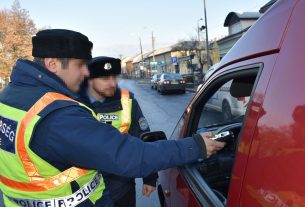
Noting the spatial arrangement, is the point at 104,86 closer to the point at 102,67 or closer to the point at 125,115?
the point at 102,67

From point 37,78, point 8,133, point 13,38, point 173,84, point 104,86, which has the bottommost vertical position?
point 173,84

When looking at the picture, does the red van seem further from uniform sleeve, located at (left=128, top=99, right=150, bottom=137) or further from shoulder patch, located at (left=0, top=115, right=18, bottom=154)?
uniform sleeve, located at (left=128, top=99, right=150, bottom=137)

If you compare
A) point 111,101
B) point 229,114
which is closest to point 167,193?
point 229,114

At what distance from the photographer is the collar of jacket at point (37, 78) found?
1.77 m

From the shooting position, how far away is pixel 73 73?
6.22 ft

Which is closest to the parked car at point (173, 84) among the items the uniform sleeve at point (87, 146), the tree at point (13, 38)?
the tree at point (13, 38)

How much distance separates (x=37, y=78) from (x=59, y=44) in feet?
0.64

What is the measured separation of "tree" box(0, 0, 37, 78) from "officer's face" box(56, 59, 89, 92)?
139 ft

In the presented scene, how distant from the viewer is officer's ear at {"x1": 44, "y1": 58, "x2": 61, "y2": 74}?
1836 mm

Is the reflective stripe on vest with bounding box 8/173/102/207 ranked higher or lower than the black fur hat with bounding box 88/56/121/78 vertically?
lower

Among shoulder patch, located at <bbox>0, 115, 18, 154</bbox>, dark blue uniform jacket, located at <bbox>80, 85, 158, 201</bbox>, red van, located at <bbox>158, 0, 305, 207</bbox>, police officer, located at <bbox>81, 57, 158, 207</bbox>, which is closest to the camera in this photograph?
red van, located at <bbox>158, 0, 305, 207</bbox>

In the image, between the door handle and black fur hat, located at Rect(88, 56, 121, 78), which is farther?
black fur hat, located at Rect(88, 56, 121, 78)

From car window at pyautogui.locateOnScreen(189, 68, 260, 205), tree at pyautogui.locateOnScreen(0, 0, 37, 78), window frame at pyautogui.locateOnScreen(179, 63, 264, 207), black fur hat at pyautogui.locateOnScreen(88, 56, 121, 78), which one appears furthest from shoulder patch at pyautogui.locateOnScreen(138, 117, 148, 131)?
tree at pyautogui.locateOnScreen(0, 0, 37, 78)

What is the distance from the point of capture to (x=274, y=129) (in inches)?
48.5
